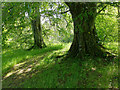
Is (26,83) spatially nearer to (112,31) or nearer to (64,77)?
(64,77)

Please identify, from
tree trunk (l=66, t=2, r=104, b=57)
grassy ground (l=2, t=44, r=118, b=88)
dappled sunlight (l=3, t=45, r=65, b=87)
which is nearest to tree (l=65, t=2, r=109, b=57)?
tree trunk (l=66, t=2, r=104, b=57)

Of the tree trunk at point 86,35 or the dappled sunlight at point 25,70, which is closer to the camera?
the dappled sunlight at point 25,70

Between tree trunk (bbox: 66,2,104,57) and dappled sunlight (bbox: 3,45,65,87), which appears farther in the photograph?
tree trunk (bbox: 66,2,104,57)

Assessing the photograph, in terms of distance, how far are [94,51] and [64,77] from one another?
2.90 meters

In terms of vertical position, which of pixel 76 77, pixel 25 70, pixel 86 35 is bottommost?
pixel 25 70

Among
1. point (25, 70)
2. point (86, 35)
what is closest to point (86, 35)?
point (86, 35)

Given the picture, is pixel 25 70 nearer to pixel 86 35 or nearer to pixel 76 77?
pixel 76 77

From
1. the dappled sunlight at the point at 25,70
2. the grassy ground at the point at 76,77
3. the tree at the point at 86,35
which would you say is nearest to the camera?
the grassy ground at the point at 76,77

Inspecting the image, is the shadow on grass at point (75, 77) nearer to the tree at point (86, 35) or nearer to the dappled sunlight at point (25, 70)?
the dappled sunlight at point (25, 70)

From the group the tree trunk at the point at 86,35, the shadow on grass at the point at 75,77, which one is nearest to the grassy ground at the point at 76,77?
the shadow on grass at the point at 75,77

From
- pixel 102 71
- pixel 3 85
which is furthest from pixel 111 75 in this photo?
pixel 3 85

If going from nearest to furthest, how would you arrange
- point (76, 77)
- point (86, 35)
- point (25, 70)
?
point (76, 77) → point (25, 70) → point (86, 35)

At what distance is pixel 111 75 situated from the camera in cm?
487

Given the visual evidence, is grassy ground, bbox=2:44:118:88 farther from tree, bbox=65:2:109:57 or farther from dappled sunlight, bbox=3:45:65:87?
tree, bbox=65:2:109:57
